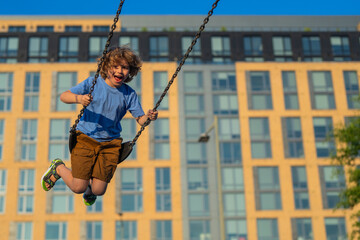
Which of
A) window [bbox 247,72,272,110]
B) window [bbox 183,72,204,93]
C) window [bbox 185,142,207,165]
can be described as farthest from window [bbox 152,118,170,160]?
window [bbox 247,72,272,110]

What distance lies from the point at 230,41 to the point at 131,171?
17.2 m

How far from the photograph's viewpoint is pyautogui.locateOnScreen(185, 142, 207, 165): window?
49.2 metres

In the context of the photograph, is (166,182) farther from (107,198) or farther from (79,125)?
(79,125)

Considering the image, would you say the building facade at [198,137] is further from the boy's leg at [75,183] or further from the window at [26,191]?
the boy's leg at [75,183]

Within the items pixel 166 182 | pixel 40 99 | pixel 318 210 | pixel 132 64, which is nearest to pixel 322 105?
pixel 318 210

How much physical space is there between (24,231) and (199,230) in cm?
1595

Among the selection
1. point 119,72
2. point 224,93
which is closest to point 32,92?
point 224,93

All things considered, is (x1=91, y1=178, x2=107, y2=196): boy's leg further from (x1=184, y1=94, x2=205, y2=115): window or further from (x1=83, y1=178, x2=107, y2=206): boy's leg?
(x1=184, y1=94, x2=205, y2=115): window

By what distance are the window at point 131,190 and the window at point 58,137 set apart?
20.6 feet

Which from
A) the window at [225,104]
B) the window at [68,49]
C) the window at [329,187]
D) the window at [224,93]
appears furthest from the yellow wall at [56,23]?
the window at [329,187]

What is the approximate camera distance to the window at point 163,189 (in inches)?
1871

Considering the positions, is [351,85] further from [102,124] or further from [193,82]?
[102,124]

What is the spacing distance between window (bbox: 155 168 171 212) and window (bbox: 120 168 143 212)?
5.16ft

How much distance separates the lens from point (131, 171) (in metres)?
48.5
